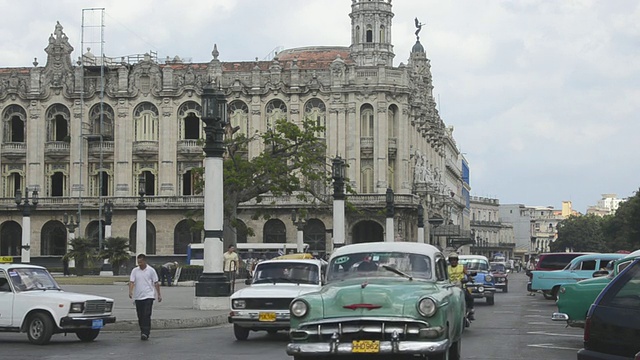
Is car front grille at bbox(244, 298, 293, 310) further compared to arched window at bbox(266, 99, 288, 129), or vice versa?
arched window at bbox(266, 99, 288, 129)

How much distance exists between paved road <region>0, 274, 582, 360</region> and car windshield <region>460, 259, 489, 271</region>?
12.4m

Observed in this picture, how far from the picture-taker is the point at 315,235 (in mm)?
81562

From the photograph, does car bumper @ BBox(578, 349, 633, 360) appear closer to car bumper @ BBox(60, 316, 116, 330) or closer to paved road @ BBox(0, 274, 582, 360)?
paved road @ BBox(0, 274, 582, 360)

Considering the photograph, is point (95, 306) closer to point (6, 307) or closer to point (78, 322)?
point (78, 322)

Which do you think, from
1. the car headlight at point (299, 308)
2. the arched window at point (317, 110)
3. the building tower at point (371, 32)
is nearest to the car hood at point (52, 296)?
the car headlight at point (299, 308)

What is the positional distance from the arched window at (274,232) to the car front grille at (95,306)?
200 ft

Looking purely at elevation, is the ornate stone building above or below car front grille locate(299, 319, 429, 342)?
above

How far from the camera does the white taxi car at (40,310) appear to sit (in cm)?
1989

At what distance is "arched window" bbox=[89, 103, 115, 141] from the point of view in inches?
3327

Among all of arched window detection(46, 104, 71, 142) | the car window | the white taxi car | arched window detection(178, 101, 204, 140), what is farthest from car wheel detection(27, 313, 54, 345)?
arched window detection(46, 104, 71, 142)

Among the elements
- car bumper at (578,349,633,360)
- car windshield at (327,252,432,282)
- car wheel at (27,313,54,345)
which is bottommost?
car wheel at (27,313,54,345)

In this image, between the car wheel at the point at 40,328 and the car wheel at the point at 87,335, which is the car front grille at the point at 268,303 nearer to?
the car wheel at the point at 87,335

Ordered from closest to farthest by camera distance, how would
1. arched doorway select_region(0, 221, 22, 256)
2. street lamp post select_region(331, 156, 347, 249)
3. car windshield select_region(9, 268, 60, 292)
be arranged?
car windshield select_region(9, 268, 60, 292), street lamp post select_region(331, 156, 347, 249), arched doorway select_region(0, 221, 22, 256)

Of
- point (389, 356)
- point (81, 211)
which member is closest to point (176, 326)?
point (389, 356)
